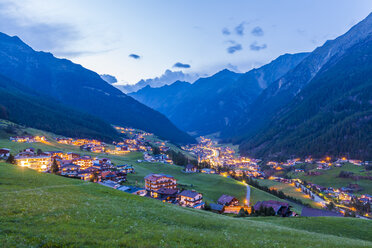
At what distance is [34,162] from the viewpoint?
110 meters

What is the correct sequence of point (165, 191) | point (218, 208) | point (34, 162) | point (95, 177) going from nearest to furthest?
1. point (218, 208)
2. point (165, 191)
3. point (95, 177)
4. point (34, 162)

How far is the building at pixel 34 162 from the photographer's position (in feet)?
348

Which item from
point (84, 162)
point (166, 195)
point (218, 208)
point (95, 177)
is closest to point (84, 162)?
point (84, 162)

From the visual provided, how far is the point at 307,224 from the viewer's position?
152 feet

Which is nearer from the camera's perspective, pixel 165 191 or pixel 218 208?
pixel 218 208

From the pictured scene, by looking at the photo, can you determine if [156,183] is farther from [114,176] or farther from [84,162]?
[84,162]

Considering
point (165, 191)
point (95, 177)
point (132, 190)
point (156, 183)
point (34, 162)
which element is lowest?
point (165, 191)

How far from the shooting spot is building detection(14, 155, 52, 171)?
10609 cm

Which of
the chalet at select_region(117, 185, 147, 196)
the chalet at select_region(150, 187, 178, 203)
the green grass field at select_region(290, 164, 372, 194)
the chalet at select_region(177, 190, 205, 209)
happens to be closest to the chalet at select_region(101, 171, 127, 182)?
the chalet at select_region(117, 185, 147, 196)

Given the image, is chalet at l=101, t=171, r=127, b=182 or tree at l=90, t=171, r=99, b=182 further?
chalet at l=101, t=171, r=127, b=182

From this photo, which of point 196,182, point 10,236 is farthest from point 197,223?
point 196,182

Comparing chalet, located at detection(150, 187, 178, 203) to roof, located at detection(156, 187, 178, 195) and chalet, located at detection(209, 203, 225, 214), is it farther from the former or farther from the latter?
chalet, located at detection(209, 203, 225, 214)

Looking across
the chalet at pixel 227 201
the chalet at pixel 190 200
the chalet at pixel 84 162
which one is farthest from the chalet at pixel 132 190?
the chalet at pixel 84 162

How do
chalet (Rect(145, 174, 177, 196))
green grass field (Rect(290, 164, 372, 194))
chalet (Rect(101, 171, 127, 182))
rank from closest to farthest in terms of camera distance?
1. chalet (Rect(145, 174, 177, 196))
2. chalet (Rect(101, 171, 127, 182))
3. green grass field (Rect(290, 164, 372, 194))
